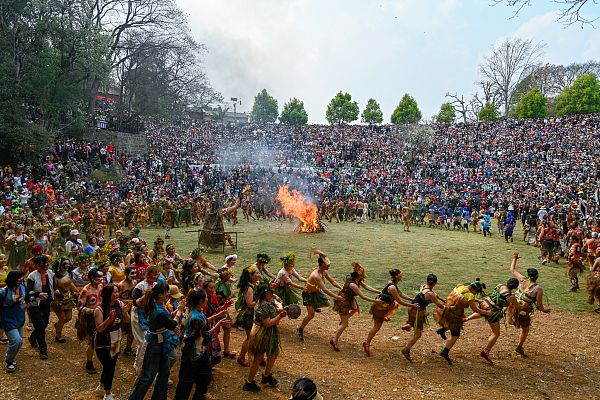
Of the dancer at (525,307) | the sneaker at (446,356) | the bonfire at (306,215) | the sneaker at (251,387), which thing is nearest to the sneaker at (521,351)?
the dancer at (525,307)

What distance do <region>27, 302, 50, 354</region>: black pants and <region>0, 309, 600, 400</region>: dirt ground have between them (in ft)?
0.80

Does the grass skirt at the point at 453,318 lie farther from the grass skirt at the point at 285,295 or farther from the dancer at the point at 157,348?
the dancer at the point at 157,348

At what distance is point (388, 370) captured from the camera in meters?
6.82

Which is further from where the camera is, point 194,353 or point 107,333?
point 107,333

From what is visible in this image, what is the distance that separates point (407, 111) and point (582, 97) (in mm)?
20699

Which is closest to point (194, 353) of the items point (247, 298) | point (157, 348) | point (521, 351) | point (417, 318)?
point (157, 348)

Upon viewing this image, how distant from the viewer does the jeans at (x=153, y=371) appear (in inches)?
193

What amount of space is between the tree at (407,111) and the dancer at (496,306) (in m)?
55.5

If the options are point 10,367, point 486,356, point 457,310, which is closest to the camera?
point 10,367

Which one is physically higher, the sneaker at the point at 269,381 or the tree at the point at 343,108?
the tree at the point at 343,108

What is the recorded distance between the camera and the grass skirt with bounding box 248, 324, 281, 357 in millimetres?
5684

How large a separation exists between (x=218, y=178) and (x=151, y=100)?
10.2 meters

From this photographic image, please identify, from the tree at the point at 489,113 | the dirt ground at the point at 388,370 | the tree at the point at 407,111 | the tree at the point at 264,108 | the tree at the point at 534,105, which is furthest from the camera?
the tree at the point at 264,108

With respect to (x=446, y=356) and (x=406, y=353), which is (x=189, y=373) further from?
(x=446, y=356)
